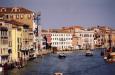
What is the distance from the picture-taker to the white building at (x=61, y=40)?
34656 millimetres

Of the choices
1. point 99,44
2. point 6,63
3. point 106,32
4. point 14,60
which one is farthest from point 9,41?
point 106,32

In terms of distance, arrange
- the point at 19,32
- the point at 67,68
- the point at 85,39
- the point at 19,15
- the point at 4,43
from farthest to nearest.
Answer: the point at 85,39 < the point at 19,15 < the point at 19,32 < the point at 67,68 < the point at 4,43

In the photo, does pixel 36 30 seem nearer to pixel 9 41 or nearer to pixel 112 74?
pixel 9 41

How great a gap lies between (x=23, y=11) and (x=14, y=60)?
8.01 meters

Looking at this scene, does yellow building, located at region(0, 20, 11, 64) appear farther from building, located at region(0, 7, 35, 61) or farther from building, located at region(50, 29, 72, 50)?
building, located at region(50, 29, 72, 50)

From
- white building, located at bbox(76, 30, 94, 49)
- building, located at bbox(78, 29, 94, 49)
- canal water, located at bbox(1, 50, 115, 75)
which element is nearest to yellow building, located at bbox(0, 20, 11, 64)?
canal water, located at bbox(1, 50, 115, 75)

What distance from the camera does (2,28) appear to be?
50.8 feet

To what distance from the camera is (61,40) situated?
35.1 meters

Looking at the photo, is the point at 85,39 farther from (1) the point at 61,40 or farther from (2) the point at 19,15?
(2) the point at 19,15

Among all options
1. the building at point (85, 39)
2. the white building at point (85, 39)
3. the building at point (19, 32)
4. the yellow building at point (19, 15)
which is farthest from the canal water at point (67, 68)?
the white building at point (85, 39)

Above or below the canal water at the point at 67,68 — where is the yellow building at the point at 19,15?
above

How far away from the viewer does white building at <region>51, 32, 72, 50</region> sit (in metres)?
34.7

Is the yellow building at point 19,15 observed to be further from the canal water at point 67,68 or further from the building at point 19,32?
the canal water at point 67,68

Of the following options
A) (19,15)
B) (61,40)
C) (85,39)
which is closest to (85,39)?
(85,39)
